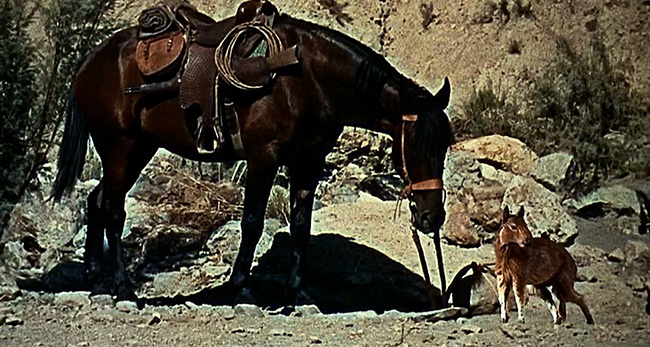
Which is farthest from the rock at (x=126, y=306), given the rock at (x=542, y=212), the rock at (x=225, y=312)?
the rock at (x=542, y=212)

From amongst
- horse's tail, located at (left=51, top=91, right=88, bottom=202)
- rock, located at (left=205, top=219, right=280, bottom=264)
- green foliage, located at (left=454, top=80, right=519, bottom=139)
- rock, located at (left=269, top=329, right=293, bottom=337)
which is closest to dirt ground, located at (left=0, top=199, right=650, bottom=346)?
rock, located at (left=269, top=329, right=293, bottom=337)

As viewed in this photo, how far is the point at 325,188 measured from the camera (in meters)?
11.0

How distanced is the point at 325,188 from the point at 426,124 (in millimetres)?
3824

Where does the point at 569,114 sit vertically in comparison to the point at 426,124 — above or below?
above

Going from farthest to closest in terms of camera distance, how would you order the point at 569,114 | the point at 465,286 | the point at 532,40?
the point at 532,40, the point at 569,114, the point at 465,286

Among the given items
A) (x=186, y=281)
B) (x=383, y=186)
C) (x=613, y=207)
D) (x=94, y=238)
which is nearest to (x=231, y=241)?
(x=186, y=281)

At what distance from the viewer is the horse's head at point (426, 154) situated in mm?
7293

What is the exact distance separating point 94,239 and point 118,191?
58 centimetres

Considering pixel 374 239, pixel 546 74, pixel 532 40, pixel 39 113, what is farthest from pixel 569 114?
pixel 39 113

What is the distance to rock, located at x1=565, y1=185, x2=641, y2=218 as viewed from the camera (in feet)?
34.7

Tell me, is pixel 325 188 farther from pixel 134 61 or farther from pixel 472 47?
pixel 472 47

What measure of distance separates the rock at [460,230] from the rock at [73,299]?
9.58 ft

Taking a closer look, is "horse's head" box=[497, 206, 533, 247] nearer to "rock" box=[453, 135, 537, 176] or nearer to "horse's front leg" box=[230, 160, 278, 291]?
"horse's front leg" box=[230, 160, 278, 291]

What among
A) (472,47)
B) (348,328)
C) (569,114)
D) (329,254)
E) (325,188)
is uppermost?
(472,47)
